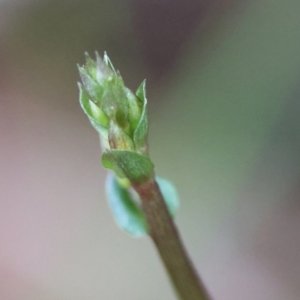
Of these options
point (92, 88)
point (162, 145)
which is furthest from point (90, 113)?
point (162, 145)

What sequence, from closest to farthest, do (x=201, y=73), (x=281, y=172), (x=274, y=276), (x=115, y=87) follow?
(x=115, y=87) → (x=274, y=276) → (x=281, y=172) → (x=201, y=73)

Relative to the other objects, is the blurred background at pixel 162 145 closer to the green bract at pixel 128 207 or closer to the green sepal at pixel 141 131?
the green bract at pixel 128 207

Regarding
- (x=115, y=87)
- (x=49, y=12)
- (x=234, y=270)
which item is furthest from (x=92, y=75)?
(x=49, y=12)

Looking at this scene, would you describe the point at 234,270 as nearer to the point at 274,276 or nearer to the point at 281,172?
Result: the point at 274,276

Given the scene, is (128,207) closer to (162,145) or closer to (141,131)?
(141,131)

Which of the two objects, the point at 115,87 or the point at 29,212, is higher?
the point at 29,212

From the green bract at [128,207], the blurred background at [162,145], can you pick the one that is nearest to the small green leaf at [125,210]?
the green bract at [128,207]

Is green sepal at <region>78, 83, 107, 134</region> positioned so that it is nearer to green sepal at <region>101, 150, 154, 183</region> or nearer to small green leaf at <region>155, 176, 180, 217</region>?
green sepal at <region>101, 150, 154, 183</region>

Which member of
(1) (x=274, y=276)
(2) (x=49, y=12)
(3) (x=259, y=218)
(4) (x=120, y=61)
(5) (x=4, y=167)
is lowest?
(1) (x=274, y=276)
